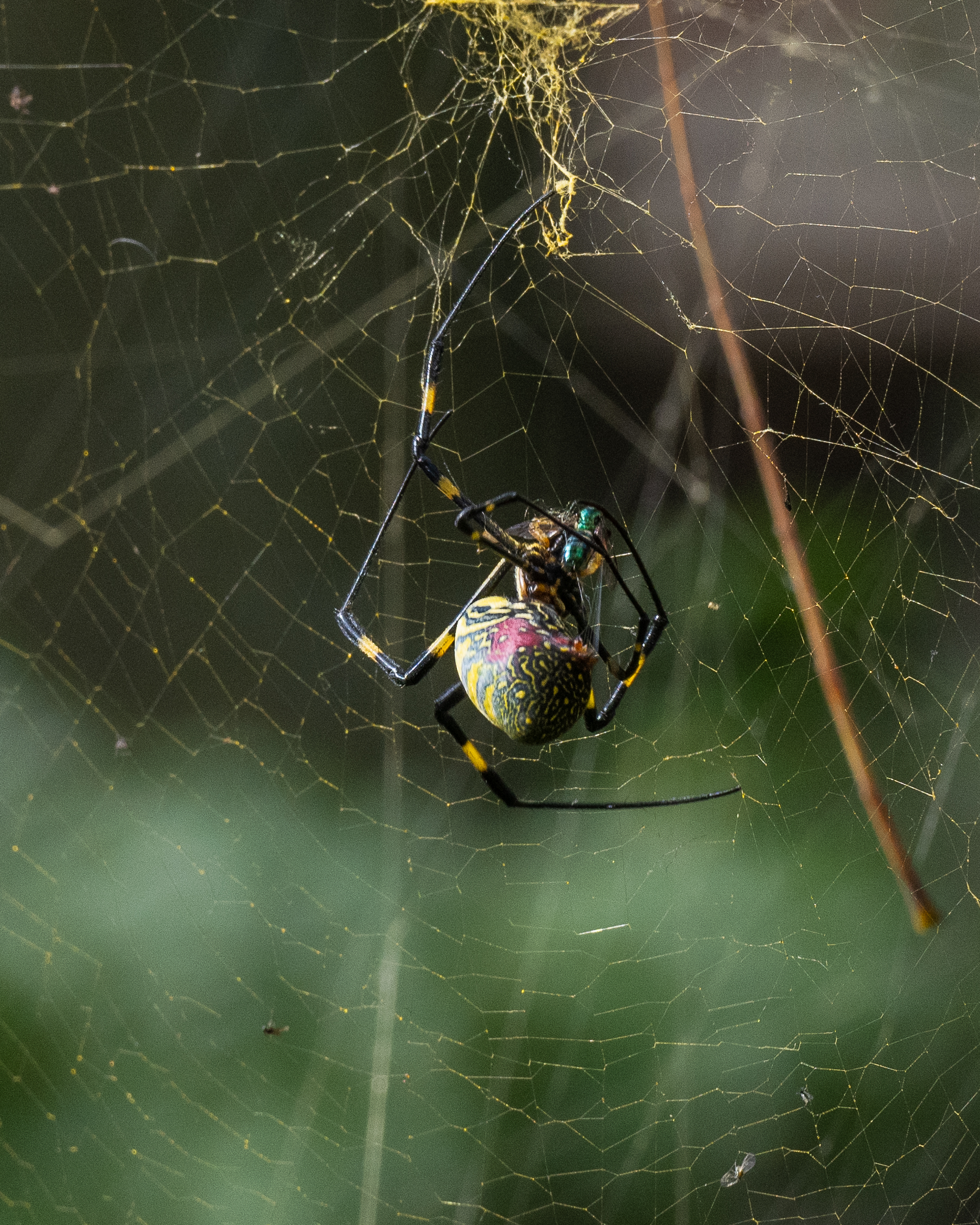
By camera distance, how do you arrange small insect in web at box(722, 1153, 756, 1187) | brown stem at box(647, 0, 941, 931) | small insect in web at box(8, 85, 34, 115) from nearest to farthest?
small insect in web at box(8, 85, 34, 115) → brown stem at box(647, 0, 941, 931) → small insect in web at box(722, 1153, 756, 1187)

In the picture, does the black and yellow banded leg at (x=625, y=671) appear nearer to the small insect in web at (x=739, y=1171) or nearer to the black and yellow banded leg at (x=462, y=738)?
the black and yellow banded leg at (x=462, y=738)

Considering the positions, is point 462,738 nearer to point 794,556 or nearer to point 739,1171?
point 794,556

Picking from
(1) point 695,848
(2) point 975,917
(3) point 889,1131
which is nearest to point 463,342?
(1) point 695,848

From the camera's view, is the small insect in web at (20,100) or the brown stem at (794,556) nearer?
the small insect in web at (20,100)

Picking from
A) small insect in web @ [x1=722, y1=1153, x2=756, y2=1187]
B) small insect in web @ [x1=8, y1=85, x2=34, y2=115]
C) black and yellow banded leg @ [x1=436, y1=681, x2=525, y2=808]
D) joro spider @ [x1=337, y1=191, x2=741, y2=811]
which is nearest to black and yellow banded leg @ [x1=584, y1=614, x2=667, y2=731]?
joro spider @ [x1=337, y1=191, x2=741, y2=811]

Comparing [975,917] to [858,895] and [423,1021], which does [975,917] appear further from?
[423,1021]

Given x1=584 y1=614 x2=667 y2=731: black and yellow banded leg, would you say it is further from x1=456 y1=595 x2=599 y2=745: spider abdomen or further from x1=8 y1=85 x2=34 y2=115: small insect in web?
x1=8 y1=85 x2=34 y2=115: small insect in web

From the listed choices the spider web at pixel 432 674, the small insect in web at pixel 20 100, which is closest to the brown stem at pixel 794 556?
the spider web at pixel 432 674

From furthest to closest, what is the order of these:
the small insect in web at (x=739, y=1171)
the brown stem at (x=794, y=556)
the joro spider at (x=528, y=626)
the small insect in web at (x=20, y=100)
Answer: the small insect in web at (x=739, y=1171) < the brown stem at (x=794, y=556) < the small insect in web at (x=20, y=100) < the joro spider at (x=528, y=626)
